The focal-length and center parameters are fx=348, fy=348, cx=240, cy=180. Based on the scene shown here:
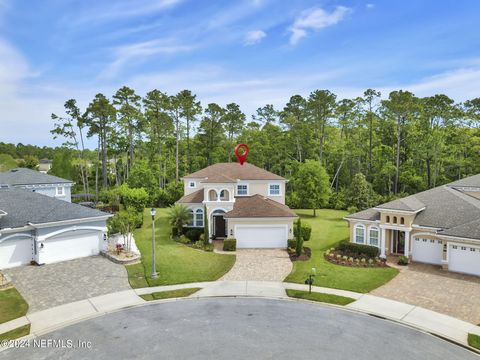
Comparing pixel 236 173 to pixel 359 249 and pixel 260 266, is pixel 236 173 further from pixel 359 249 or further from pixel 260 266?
pixel 359 249

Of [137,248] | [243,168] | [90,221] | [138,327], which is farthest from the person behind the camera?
[243,168]

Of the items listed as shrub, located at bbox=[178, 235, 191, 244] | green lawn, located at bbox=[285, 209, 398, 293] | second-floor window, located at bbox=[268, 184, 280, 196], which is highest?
second-floor window, located at bbox=[268, 184, 280, 196]

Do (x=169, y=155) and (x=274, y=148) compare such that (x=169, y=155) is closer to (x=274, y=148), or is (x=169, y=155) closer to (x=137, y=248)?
(x=274, y=148)

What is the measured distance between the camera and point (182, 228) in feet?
109

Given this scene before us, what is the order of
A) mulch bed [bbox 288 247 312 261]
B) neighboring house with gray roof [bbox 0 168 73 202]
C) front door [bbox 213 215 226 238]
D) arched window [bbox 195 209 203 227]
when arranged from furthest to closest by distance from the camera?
neighboring house with gray roof [bbox 0 168 73 202], arched window [bbox 195 209 203 227], front door [bbox 213 215 226 238], mulch bed [bbox 288 247 312 261]

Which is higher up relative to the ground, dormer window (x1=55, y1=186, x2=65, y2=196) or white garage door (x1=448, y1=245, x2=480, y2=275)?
dormer window (x1=55, y1=186, x2=65, y2=196)

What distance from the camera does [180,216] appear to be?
107 feet

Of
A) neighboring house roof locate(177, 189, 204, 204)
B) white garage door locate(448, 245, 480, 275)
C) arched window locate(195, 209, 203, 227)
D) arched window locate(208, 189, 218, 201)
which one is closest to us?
white garage door locate(448, 245, 480, 275)

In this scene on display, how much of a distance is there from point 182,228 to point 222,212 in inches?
168

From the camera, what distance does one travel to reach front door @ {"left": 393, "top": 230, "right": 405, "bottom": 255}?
89.8 ft

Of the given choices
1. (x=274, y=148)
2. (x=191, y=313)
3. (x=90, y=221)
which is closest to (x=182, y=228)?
(x=90, y=221)

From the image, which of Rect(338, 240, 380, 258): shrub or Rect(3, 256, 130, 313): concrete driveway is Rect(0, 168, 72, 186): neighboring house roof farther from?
Rect(338, 240, 380, 258): shrub

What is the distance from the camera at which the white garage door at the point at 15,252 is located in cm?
2314

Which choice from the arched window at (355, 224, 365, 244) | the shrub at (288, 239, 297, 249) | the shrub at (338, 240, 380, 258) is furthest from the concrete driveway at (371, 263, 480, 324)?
the shrub at (288, 239, 297, 249)
